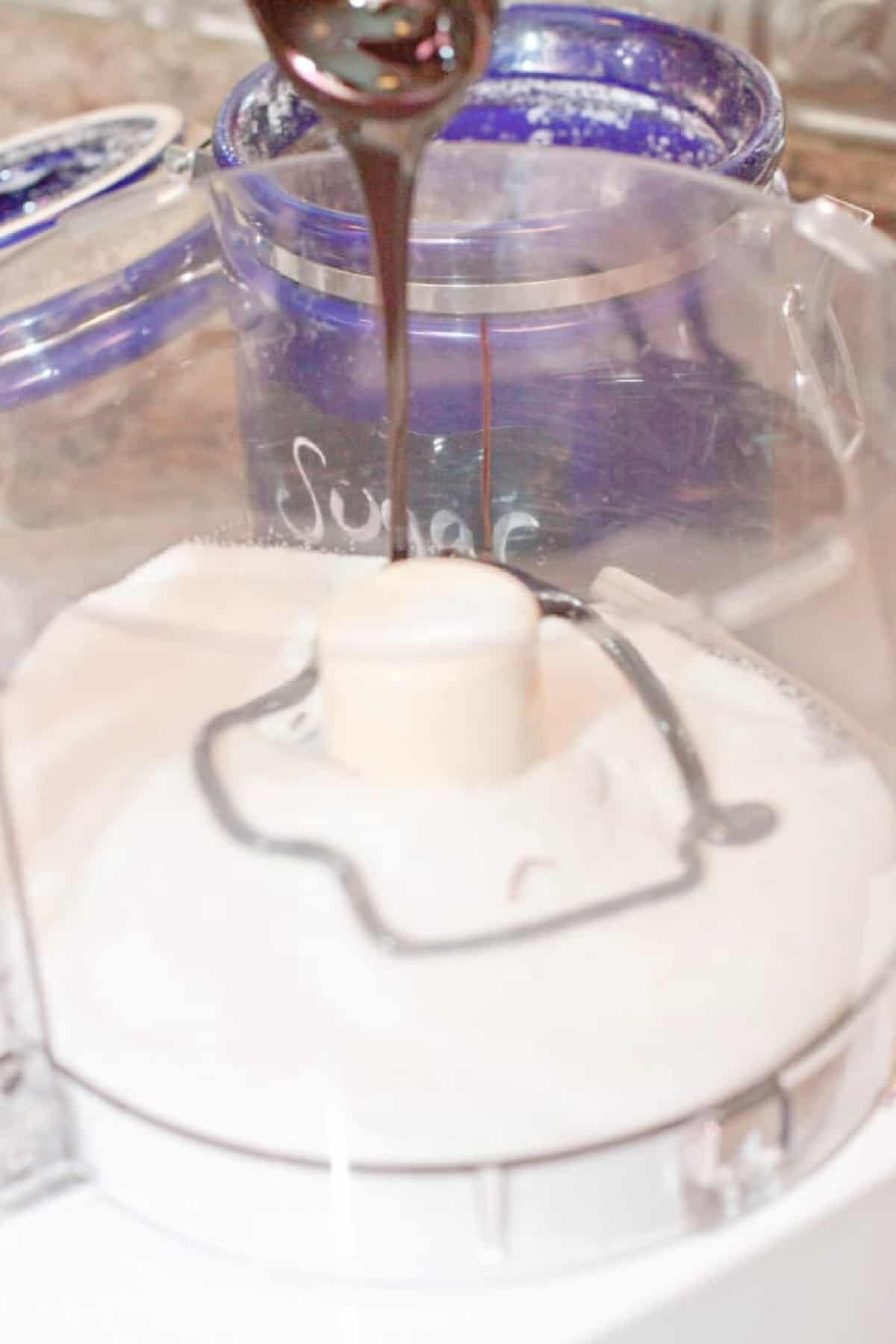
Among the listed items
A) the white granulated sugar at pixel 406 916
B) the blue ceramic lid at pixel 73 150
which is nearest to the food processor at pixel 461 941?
the white granulated sugar at pixel 406 916

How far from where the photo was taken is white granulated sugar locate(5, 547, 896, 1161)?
26cm

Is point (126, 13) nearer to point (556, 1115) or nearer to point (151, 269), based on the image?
point (151, 269)

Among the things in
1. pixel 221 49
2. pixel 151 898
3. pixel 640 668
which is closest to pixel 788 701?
pixel 640 668

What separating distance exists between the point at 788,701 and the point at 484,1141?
0.41ft

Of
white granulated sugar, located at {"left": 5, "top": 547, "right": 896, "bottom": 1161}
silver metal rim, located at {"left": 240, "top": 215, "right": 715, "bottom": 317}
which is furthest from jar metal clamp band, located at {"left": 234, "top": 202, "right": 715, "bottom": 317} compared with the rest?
white granulated sugar, located at {"left": 5, "top": 547, "right": 896, "bottom": 1161}

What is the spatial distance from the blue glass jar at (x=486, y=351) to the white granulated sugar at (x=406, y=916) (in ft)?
0.37

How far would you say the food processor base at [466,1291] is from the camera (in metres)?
0.27

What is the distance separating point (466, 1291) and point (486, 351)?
223mm

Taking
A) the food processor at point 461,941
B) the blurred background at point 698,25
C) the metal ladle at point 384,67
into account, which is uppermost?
the metal ladle at point 384,67

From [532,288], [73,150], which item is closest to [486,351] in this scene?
[532,288]

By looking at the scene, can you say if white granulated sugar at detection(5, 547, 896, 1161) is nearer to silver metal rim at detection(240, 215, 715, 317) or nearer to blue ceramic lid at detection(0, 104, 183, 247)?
silver metal rim at detection(240, 215, 715, 317)

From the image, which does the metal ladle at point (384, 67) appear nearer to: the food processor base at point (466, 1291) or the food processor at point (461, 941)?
the food processor at point (461, 941)

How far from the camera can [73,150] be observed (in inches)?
21.8

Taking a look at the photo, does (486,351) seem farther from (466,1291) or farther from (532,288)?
(466,1291)
